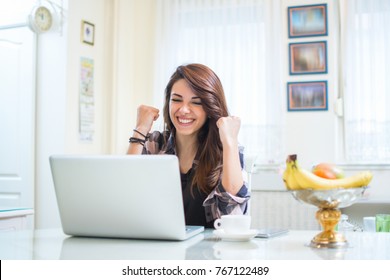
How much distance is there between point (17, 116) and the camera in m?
3.86

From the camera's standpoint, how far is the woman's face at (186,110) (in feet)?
6.27

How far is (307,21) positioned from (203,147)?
245cm

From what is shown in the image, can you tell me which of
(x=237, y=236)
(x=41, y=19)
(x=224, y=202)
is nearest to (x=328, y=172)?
Result: (x=237, y=236)

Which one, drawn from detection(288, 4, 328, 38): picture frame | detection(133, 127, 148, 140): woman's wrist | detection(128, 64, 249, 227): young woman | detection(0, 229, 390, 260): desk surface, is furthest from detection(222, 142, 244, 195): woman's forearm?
detection(288, 4, 328, 38): picture frame

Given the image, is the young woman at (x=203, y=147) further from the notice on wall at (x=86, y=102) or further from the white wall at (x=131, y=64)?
the white wall at (x=131, y=64)

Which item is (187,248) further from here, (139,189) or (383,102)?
(383,102)

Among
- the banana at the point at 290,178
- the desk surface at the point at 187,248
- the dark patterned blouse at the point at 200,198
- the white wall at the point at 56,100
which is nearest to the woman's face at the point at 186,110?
the dark patterned blouse at the point at 200,198

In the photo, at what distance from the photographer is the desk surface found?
1068 millimetres

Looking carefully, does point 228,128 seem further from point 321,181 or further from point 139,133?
point 321,181

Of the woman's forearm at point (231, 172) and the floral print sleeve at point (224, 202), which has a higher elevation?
the woman's forearm at point (231, 172)

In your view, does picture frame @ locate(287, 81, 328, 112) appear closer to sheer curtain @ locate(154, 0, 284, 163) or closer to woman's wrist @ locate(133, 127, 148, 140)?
sheer curtain @ locate(154, 0, 284, 163)

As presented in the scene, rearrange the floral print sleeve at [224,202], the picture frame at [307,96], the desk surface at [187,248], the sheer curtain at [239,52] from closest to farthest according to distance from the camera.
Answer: the desk surface at [187,248] < the floral print sleeve at [224,202] < the picture frame at [307,96] < the sheer curtain at [239,52]

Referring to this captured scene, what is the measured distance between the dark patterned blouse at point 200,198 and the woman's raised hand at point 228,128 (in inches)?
6.1

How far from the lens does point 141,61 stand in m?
4.52
